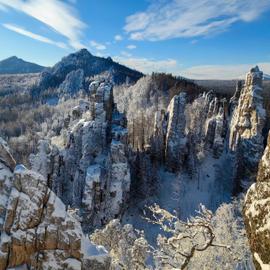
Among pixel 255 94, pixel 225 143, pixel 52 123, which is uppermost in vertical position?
pixel 255 94

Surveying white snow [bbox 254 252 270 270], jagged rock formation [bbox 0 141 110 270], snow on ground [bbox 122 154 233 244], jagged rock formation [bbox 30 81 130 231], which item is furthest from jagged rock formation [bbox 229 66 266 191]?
white snow [bbox 254 252 270 270]

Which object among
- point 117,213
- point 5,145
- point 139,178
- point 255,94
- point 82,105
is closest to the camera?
point 5,145

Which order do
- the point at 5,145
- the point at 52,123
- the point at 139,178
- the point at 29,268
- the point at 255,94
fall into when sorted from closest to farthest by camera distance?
the point at 29,268
the point at 5,145
the point at 139,178
the point at 255,94
the point at 52,123

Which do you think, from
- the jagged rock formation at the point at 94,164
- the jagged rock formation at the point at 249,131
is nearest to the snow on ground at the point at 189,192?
the jagged rock formation at the point at 249,131

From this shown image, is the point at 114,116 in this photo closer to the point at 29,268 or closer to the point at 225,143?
the point at 225,143

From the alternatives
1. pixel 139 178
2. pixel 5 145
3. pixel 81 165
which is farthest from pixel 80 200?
pixel 5 145

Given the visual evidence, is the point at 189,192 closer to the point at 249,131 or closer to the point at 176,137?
the point at 176,137
